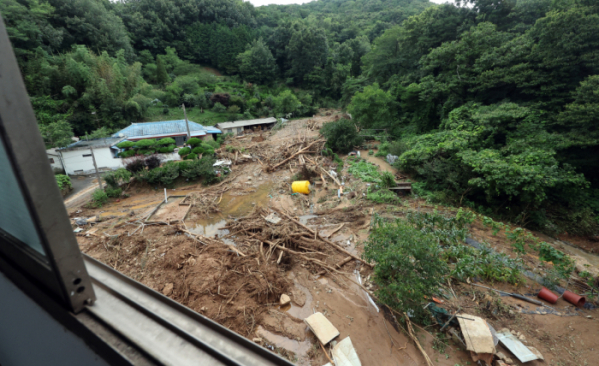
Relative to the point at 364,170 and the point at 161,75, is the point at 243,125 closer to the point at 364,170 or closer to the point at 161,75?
the point at 161,75

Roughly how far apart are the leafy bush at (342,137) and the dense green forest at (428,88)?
7.96 ft

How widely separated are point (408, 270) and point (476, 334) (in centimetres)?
146

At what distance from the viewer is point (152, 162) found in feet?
42.6

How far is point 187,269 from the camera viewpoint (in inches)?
242

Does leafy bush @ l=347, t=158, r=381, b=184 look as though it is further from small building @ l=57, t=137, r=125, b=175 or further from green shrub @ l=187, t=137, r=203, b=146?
small building @ l=57, t=137, r=125, b=175

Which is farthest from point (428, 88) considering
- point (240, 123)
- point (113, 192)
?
point (113, 192)

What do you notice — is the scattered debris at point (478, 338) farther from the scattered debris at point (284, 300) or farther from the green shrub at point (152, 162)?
the green shrub at point (152, 162)

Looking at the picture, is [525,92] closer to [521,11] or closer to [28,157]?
[521,11]

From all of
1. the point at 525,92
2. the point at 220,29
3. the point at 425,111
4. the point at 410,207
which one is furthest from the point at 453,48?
the point at 220,29

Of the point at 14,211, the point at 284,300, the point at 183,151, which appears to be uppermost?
the point at 14,211

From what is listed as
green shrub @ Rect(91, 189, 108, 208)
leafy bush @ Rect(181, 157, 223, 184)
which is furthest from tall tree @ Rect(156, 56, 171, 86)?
green shrub @ Rect(91, 189, 108, 208)

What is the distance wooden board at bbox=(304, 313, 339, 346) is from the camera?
4654 mm

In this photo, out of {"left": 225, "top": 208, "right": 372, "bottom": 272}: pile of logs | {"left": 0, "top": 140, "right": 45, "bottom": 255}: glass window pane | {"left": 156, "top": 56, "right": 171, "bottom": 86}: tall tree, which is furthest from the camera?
{"left": 156, "top": 56, "right": 171, "bottom": 86}: tall tree

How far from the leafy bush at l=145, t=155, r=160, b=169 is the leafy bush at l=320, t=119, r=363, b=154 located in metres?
9.80
